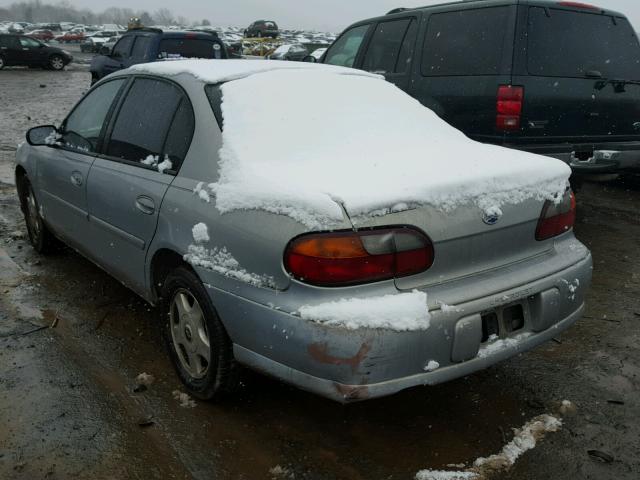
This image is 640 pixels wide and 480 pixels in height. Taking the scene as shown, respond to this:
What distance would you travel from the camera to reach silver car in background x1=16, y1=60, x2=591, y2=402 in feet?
6.87

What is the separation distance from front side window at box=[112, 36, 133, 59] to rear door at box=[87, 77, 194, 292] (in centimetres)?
910

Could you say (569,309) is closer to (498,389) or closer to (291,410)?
(498,389)

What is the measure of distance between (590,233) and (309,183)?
13.7 feet

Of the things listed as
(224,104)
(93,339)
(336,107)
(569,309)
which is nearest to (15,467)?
(93,339)

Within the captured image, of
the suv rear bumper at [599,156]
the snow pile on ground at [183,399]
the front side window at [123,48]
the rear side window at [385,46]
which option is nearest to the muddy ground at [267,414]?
the snow pile on ground at [183,399]

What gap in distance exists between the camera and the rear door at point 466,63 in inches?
192

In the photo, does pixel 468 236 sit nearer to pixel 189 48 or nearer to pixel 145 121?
pixel 145 121

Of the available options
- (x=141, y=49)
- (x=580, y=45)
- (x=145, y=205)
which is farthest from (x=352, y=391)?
(x=141, y=49)

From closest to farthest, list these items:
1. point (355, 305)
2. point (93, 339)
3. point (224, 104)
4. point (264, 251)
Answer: point (355, 305) < point (264, 251) < point (224, 104) < point (93, 339)

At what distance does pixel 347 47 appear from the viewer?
270 inches

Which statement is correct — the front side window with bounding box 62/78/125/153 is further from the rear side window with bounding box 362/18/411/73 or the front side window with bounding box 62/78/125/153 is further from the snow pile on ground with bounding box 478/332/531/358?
the rear side window with bounding box 362/18/411/73

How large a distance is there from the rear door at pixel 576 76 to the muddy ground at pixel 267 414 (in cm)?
175

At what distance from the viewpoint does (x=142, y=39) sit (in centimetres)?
1130

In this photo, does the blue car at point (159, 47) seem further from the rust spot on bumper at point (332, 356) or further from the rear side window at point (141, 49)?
the rust spot on bumper at point (332, 356)
